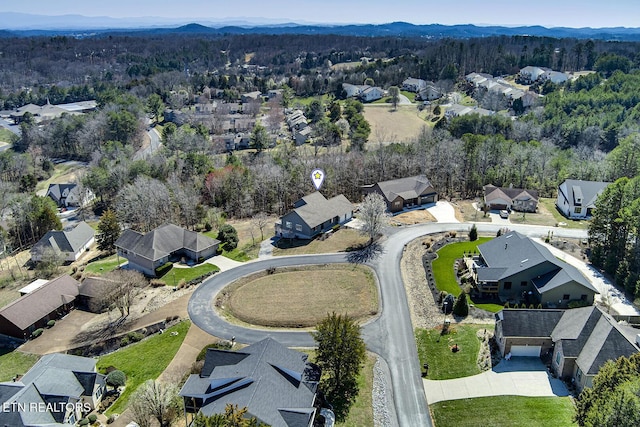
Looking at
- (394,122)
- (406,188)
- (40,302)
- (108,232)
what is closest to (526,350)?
(406,188)

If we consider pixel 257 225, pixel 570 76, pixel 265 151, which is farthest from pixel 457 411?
pixel 570 76

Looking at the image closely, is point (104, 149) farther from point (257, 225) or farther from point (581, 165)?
point (581, 165)

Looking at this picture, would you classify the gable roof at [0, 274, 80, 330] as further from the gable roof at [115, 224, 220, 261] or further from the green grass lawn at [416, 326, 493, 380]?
the green grass lawn at [416, 326, 493, 380]

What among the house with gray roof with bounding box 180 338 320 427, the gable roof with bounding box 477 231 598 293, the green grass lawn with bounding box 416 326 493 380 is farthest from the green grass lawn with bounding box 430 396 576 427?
the gable roof with bounding box 477 231 598 293

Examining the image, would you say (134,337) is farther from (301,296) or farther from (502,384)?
(502,384)

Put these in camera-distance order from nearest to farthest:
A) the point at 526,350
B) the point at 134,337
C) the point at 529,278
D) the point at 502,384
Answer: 1. the point at 502,384
2. the point at 526,350
3. the point at 134,337
4. the point at 529,278

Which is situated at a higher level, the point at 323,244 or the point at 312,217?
the point at 312,217

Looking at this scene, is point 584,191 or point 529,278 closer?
point 529,278
